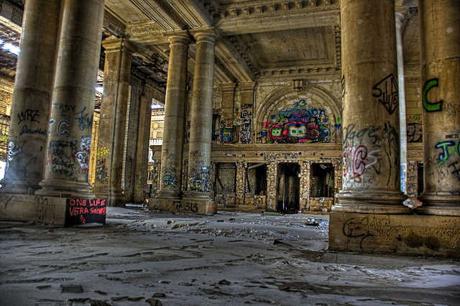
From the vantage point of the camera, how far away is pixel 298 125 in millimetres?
29094

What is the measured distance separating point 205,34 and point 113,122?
25.2ft

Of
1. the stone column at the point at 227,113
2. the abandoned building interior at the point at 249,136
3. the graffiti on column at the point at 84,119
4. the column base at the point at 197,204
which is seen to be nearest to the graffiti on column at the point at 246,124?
the abandoned building interior at the point at 249,136

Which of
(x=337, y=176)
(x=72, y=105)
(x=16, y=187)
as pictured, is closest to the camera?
(x=72, y=105)

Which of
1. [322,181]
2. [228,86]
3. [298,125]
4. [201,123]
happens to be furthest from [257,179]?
[201,123]

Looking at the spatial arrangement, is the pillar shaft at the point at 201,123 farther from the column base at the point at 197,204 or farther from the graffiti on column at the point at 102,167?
the graffiti on column at the point at 102,167

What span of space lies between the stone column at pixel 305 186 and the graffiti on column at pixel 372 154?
65.0 ft

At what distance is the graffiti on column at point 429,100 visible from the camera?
6.89 m

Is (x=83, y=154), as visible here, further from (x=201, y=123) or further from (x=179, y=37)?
(x=179, y=37)

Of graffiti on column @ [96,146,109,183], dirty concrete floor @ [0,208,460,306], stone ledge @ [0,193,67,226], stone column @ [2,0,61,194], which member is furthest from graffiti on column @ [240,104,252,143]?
dirty concrete floor @ [0,208,460,306]

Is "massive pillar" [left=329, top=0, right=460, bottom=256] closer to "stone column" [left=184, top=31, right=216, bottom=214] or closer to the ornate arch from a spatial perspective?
"stone column" [left=184, top=31, right=216, bottom=214]

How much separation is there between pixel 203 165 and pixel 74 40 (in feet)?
35.5

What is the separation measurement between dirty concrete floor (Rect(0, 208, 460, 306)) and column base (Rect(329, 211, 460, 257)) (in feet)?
0.99

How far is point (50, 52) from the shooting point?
10.8 meters

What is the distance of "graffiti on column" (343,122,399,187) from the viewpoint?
21.6ft
